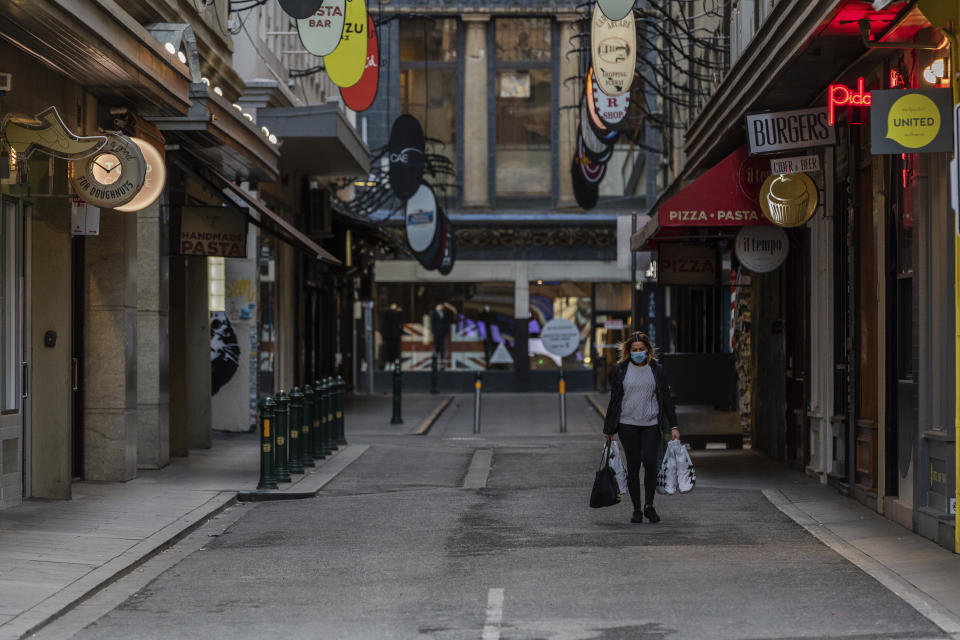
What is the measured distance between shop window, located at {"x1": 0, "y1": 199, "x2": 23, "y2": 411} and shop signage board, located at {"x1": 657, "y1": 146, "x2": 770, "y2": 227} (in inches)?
291

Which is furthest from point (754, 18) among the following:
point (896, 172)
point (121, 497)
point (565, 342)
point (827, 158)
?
point (565, 342)

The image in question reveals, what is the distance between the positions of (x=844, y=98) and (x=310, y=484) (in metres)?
7.07

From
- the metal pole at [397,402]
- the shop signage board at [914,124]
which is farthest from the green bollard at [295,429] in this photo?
the metal pole at [397,402]

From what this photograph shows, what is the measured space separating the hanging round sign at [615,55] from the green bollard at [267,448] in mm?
6540

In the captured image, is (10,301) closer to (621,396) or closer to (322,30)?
(322,30)

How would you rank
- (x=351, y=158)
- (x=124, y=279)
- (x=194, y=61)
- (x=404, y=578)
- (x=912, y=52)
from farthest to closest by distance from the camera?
(x=351, y=158) → (x=194, y=61) → (x=124, y=279) → (x=912, y=52) → (x=404, y=578)

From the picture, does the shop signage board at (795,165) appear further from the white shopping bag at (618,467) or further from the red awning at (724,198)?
the white shopping bag at (618,467)

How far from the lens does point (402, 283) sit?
4378cm

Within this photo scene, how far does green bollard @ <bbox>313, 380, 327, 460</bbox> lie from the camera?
19406mm

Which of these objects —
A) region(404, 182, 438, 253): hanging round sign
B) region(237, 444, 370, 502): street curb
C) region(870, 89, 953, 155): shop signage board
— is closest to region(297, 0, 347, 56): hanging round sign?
region(237, 444, 370, 502): street curb

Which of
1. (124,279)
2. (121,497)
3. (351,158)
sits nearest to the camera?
(121,497)

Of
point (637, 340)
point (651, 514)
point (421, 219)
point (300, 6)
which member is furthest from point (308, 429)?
point (421, 219)

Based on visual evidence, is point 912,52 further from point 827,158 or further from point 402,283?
point 402,283

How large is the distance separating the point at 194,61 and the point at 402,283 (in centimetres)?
2610
